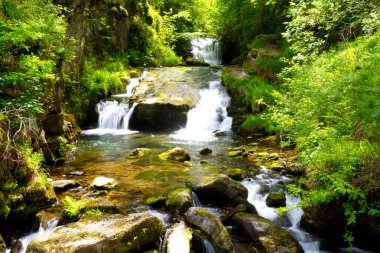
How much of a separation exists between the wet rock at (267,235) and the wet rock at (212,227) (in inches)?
22.1

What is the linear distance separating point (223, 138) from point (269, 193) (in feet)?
18.6

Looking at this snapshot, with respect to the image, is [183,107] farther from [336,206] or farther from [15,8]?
[336,206]

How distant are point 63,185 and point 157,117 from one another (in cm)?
744

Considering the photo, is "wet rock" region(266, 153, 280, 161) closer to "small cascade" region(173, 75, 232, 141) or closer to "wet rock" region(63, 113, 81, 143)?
"small cascade" region(173, 75, 232, 141)

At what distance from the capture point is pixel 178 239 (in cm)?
480

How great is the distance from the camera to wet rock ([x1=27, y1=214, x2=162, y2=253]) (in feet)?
13.6

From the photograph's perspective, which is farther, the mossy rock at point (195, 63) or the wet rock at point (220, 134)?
the mossy rock at point (195, 63)

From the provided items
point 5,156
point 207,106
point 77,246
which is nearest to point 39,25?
point 5,156

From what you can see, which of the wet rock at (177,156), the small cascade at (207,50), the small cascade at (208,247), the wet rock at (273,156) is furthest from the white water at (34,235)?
the small cascade at (207,50)

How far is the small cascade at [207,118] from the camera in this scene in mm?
13398

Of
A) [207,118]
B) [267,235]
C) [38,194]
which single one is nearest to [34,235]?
[38,194]

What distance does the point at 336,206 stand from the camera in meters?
5.32

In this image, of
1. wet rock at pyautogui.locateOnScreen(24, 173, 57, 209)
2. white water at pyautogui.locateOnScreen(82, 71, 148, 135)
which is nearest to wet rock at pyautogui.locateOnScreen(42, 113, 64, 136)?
wet rock at pyautogui.locateOnScreen(24, 173, 57, 209)

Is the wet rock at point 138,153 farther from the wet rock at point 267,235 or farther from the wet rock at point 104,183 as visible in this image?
the wet rock at point 267,235
